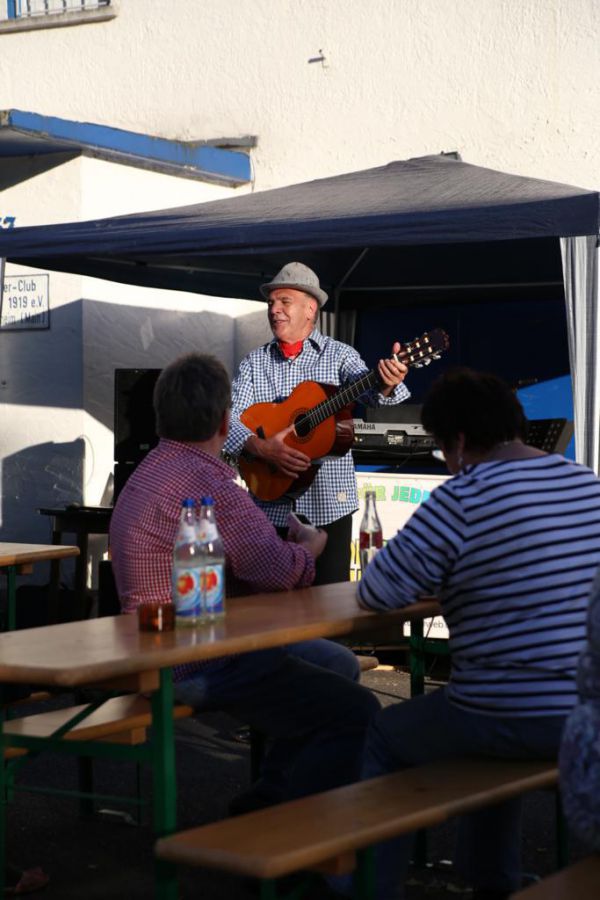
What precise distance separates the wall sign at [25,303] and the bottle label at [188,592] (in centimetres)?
537

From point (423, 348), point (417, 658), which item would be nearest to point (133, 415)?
point (423, 348)

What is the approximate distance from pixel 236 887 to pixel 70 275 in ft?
16.5

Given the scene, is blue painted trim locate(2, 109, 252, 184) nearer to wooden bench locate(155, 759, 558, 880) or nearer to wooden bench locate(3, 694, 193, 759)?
wooden bench locate(3, 694, 193, 759)

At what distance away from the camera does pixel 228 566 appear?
3992mm

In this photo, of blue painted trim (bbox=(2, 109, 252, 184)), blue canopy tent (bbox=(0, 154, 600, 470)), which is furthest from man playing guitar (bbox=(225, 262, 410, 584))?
blue painted trim (bbox=(2, 109, 252, 184))

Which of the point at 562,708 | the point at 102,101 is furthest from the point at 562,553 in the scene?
the point at 102,101

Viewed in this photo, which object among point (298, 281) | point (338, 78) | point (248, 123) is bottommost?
point (298, 281)

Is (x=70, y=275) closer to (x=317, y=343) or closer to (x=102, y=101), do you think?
(x=102, y=101)

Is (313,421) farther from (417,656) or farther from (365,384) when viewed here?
(417,656)

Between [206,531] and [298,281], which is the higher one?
[298,281]

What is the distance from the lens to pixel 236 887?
13.8 ft

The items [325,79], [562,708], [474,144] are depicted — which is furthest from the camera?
[325,79]

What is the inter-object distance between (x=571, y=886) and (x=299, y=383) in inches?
141

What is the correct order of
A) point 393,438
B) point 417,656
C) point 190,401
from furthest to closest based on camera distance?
point 393,438 → point 417,656 → point 190,401
